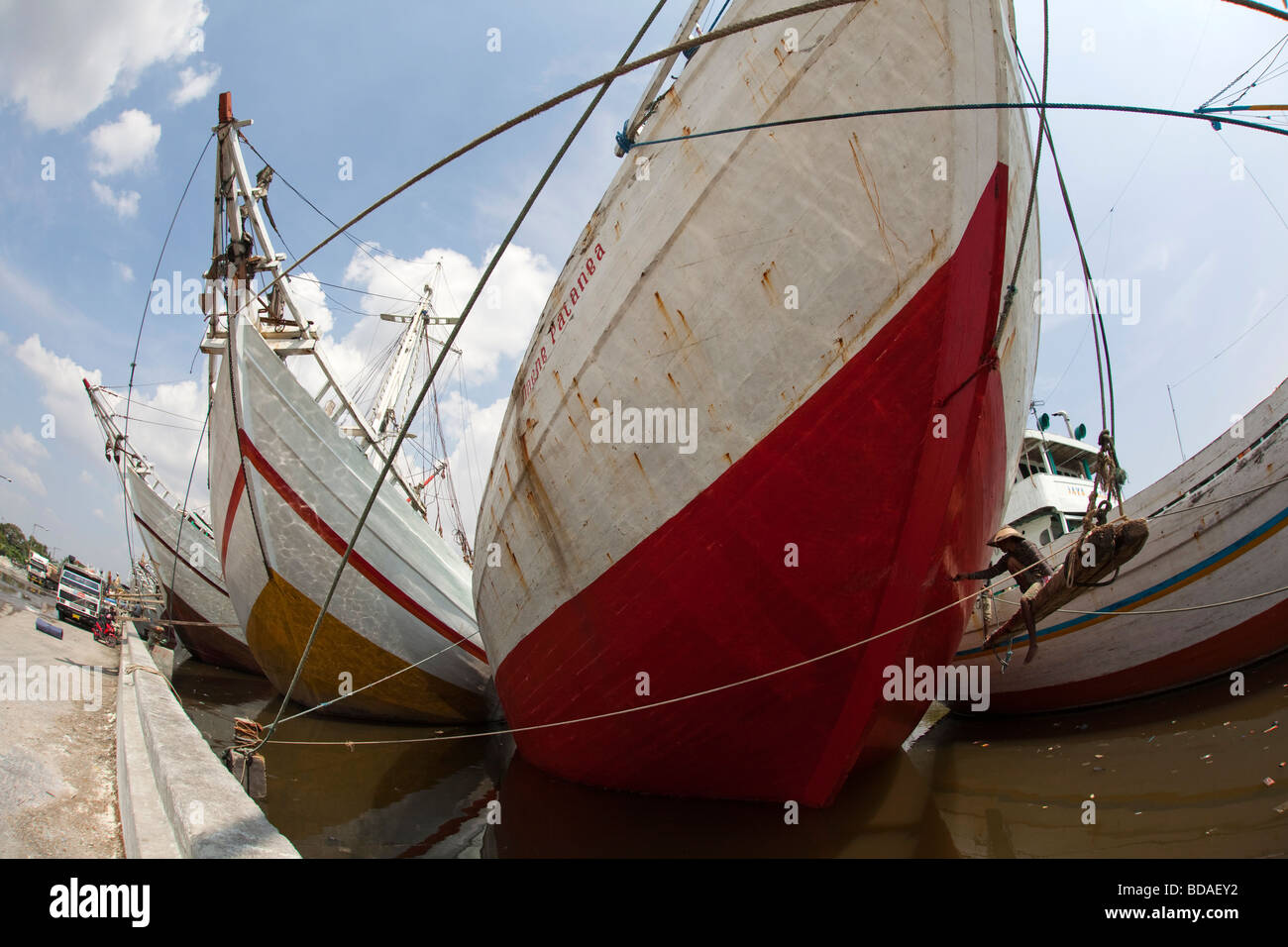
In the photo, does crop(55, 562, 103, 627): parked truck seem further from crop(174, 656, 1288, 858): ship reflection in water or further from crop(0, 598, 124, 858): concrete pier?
crop(174, 656, 1288, 858): ship reflection in water

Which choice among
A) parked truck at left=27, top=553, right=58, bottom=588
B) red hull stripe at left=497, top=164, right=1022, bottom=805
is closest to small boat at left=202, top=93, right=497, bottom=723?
red hull stripe at left=497, top=164, right=1022, bottom=805

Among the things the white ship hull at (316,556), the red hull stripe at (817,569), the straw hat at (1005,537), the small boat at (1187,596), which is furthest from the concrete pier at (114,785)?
the small boat at (1187,596)

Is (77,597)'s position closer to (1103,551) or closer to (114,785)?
(114,785)

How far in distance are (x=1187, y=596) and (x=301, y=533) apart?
35.0ft

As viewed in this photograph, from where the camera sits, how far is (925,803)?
5.20 metres

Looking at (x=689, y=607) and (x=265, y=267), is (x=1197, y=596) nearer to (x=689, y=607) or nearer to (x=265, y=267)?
(x=689, y=607)

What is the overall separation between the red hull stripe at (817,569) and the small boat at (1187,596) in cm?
314

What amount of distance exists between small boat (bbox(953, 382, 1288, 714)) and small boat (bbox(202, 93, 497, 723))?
7.44 meters

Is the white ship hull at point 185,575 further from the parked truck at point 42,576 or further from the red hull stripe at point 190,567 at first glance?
the parked truck at point 42,576

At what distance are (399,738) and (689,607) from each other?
609 cm
